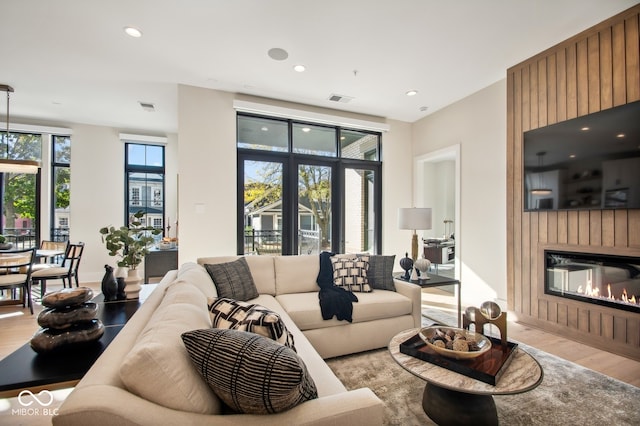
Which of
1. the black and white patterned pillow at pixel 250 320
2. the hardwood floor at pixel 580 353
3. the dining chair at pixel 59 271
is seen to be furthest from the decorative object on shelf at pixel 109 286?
the hardwood floor at pixel 580 353

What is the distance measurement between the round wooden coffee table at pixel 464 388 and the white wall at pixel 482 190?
250 centimetres

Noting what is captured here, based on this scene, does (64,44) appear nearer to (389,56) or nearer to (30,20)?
(30,20)

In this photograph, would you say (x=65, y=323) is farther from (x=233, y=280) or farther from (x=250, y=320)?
(x=233, y=280)

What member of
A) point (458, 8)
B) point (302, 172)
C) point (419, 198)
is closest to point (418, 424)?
point (458, 8)

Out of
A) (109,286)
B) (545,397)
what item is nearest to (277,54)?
(109,286)

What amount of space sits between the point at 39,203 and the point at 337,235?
5.67 metres

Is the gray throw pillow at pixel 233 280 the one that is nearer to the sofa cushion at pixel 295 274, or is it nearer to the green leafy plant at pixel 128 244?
the sofa cushion at pixel 295 274

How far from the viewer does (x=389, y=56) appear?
326 cm

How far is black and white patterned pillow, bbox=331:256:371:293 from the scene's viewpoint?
2.91 meters

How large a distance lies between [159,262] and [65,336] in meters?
3.54

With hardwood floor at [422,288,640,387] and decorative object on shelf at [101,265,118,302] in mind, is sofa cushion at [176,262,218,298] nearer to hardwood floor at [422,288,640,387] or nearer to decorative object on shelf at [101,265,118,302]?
decorative object on shelf at [101,265,118,302]

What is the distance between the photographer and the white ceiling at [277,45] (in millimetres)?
2506

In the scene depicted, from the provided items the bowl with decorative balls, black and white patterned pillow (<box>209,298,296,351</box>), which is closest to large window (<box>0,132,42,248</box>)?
black and white patterned pillow (<box>209,298,296,351</box>)

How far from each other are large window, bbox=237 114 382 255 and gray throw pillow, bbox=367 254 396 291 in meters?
1.89
